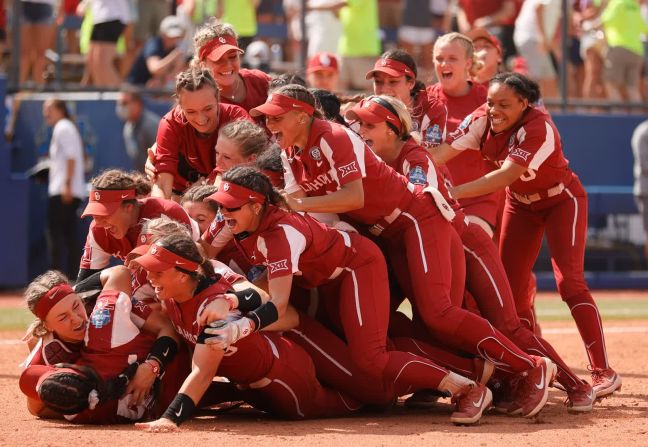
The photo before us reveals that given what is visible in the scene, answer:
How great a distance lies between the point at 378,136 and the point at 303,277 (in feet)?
3.32

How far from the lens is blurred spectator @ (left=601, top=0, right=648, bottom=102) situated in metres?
14.8

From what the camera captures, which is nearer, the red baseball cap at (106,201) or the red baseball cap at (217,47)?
the red baseball cap at (106,201)

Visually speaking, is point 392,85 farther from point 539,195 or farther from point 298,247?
point 298,247

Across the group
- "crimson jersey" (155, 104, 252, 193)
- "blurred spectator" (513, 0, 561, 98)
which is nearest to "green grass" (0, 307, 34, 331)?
"crimson jersey" (155, 104, 252, 193)

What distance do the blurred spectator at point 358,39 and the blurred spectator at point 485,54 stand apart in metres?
4.53

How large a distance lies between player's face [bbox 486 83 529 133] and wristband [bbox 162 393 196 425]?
8.80 feet

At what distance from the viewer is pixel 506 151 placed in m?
7.60

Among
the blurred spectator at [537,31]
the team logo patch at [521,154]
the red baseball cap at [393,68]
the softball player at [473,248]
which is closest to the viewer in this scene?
the softball player at [473,248]

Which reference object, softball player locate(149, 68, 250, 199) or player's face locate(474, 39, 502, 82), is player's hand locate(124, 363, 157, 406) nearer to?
softball player locate(149, 68, 250, 199)

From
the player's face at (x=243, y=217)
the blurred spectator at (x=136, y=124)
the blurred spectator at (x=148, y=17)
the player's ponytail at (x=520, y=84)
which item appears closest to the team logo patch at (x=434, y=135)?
the player's ponytail at (x=520, y=84)

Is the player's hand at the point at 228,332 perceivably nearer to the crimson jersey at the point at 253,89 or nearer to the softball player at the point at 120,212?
the softball player at the point at 120,212

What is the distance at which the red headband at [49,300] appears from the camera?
6.41m

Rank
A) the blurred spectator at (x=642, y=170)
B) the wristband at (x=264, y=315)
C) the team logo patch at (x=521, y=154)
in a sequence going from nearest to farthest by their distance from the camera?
the wristband at (x=264, y=315), the team logo patch at (x=521, y=154), the blurred spectator at (x=642, y=170)

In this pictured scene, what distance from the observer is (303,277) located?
6.62m
